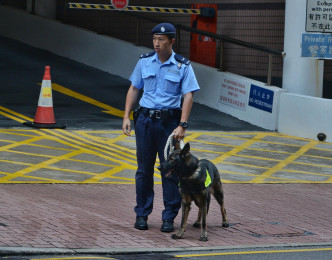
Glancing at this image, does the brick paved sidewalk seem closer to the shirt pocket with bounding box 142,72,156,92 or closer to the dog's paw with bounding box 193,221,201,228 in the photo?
the dog's paw with bounding box 193,221,201,228

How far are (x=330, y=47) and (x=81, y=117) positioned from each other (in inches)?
197

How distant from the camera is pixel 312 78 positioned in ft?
55.3

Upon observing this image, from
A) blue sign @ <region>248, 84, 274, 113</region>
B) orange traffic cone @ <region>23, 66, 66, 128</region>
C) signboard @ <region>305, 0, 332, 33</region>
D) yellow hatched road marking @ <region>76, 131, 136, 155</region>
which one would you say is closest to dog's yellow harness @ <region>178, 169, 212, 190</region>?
yellow hatched road marking @ <region>76, 131, 136, 155</region>

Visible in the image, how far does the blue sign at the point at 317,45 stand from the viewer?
1623 cm

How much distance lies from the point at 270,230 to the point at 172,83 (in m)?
1.92

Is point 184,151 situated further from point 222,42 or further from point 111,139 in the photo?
point 222,42

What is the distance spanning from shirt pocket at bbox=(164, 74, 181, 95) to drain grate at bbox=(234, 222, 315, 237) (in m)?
1.67

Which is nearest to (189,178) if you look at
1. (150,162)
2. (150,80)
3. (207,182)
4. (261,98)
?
(207,182)

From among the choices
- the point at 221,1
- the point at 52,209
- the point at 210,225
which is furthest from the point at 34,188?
the point at 221,1

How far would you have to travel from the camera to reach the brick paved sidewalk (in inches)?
320

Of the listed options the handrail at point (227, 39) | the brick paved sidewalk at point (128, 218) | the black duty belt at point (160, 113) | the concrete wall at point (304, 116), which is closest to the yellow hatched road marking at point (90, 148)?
the brick paved sidewalk at point (128, 218)

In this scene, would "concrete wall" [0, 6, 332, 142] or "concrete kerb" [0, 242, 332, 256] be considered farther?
"concrete wall" [0, 6, 332, 142]

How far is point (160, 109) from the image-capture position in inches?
340

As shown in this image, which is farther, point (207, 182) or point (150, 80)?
point (150, 80)
